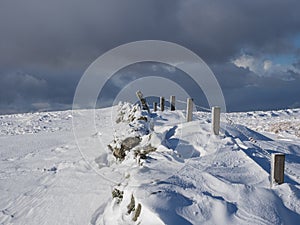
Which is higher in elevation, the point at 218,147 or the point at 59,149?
the point at 218,147

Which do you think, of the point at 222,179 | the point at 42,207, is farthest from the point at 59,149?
the point at 222,179

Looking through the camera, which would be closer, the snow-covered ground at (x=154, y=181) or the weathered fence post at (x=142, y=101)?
the snow-covered ground at (x=154, y=181)

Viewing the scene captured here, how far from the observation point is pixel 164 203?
5.19 meters

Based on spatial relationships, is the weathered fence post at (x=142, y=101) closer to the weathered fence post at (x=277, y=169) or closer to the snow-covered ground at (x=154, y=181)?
the snow-covered ground at (x=154, y=181)

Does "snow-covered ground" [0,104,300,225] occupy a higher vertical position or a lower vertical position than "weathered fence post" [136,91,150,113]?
lower

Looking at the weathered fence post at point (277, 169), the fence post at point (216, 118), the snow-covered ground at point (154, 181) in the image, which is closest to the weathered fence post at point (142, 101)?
the snow-covered ground at point (154, 181)

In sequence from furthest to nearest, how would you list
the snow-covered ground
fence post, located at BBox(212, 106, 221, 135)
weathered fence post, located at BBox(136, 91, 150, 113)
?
weathered fence post, located at BBox(136, 91, 150, 113)
fence post, located at BBox(212, 106, 221, 135)
the snow-covered ground

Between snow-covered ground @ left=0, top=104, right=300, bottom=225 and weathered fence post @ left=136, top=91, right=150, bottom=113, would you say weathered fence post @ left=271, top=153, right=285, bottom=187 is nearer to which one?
snow-covered ground @ left=0, top=104, right=300, bottom=225

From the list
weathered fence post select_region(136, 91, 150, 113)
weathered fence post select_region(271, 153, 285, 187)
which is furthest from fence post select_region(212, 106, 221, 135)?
weathered fence post select_region(136, 91, 150, 113)

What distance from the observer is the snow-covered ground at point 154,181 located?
521cm

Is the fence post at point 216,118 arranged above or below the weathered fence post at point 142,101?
below

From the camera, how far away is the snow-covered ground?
5207mm

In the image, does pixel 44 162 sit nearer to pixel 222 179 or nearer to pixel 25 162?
pixel 25 162

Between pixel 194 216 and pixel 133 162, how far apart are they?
403cm
